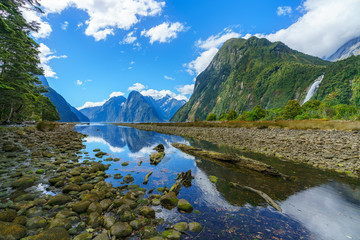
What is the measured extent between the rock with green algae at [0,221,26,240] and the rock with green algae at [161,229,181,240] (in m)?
4.20

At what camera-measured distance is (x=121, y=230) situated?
15.3 feet

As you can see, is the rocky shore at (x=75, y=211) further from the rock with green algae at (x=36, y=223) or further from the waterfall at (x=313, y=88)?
the waterfall at (x=313, y=88)

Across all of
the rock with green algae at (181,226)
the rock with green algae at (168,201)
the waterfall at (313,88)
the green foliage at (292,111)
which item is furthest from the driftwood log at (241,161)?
the waterfall at (313,88)

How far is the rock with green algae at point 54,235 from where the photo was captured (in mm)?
3826

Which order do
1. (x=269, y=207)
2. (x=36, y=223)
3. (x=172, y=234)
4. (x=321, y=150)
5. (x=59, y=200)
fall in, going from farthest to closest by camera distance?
(x=321, y=150) < (x=269, y=207) < (x=59, y=200) < (x=172, y=234) < (x=36, y=223)

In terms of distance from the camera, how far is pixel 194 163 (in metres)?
14.7

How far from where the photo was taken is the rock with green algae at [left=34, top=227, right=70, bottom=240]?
12.6ft

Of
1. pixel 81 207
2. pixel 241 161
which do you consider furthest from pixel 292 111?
pixel 81 207

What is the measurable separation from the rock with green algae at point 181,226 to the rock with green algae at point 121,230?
1684mm

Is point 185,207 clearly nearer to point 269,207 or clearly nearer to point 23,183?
point 269,207

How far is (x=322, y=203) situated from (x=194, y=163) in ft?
31.2

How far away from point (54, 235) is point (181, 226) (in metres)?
4.02

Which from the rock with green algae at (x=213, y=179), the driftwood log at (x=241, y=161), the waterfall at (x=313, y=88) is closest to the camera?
the rock with green algae at (x=213, y=179)

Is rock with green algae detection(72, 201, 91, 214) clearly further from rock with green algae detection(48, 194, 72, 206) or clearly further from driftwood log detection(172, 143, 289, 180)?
driftwood log detection(172, 143, 289, 180)
